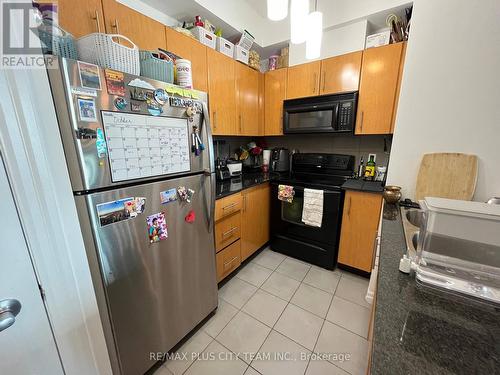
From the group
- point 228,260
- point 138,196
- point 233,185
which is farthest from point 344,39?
point 228,260

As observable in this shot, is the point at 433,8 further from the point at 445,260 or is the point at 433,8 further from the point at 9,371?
the point at 9,371

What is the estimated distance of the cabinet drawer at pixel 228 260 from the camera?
178 centimetres

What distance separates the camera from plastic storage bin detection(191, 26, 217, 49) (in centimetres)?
168

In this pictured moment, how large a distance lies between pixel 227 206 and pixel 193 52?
4.25 feet

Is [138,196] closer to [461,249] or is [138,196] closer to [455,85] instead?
[461,249]

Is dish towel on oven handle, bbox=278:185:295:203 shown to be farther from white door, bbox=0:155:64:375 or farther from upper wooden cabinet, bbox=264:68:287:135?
white door, bbox=0:155:64:375

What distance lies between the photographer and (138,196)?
0.94 m

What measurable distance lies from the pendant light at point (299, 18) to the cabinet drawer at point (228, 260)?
1.64 metres

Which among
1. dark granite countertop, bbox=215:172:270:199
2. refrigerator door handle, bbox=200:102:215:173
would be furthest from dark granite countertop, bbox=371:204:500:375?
dark granite countertop, bbox=215:172:270:199

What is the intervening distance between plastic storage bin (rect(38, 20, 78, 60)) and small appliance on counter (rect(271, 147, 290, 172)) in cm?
197

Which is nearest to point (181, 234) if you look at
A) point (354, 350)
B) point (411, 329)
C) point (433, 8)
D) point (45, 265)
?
point (45, 265)

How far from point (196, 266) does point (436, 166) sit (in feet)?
5.63

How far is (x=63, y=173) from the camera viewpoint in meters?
0.71

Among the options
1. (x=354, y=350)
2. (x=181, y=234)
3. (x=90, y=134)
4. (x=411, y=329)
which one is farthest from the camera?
(x=354, y=350)
